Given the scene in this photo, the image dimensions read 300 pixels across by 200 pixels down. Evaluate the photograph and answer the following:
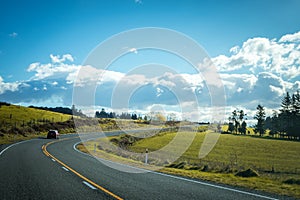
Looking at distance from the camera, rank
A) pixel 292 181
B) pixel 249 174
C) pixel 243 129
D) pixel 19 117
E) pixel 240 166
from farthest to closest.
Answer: pixel 243 129 < pixel 19 117 < pixel 240 166 < pixel 249 174 < pixel 292 181

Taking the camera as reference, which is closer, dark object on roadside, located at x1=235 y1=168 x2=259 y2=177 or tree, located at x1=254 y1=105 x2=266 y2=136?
dark object on roadside, located at x1=235 y1=168 x2=259 y2=177

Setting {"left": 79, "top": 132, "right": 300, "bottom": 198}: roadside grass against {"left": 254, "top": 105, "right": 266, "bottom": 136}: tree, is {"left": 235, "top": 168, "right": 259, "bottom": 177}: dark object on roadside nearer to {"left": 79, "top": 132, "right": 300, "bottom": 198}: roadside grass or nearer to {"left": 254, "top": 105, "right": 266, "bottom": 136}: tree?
{"left": 79, "top": 132, "right": 300, "bottom": 198}: roadside grass

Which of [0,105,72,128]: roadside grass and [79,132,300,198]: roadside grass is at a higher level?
[0,105,72,128]: roadside grass

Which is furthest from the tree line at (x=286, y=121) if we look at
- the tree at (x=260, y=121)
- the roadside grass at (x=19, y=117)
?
the roadside grass at (x=19, y=117)

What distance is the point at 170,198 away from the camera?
26.7 feet

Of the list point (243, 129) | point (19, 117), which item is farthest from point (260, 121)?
point (19, 117)

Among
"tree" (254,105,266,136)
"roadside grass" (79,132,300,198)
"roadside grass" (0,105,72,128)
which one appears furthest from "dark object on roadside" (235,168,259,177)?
"tree" (254,105,266,136)

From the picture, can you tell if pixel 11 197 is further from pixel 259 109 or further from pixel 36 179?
pixel 259 109

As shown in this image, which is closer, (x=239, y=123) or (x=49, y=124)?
(x=49, y=124)

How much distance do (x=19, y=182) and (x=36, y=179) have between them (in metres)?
0.83

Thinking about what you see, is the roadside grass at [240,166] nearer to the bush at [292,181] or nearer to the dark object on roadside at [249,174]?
the bush at [292,181]

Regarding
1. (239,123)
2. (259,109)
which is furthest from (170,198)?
(239,123)

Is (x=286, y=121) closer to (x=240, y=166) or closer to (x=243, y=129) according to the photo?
(x=243, y=129)

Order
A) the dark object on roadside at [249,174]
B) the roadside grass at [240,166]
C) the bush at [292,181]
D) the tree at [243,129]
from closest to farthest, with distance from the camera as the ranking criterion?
the roadside grass at [240,166] < the bush at [292,181] < the dark object on roadside at [249,174] < the tree at [243,129]
